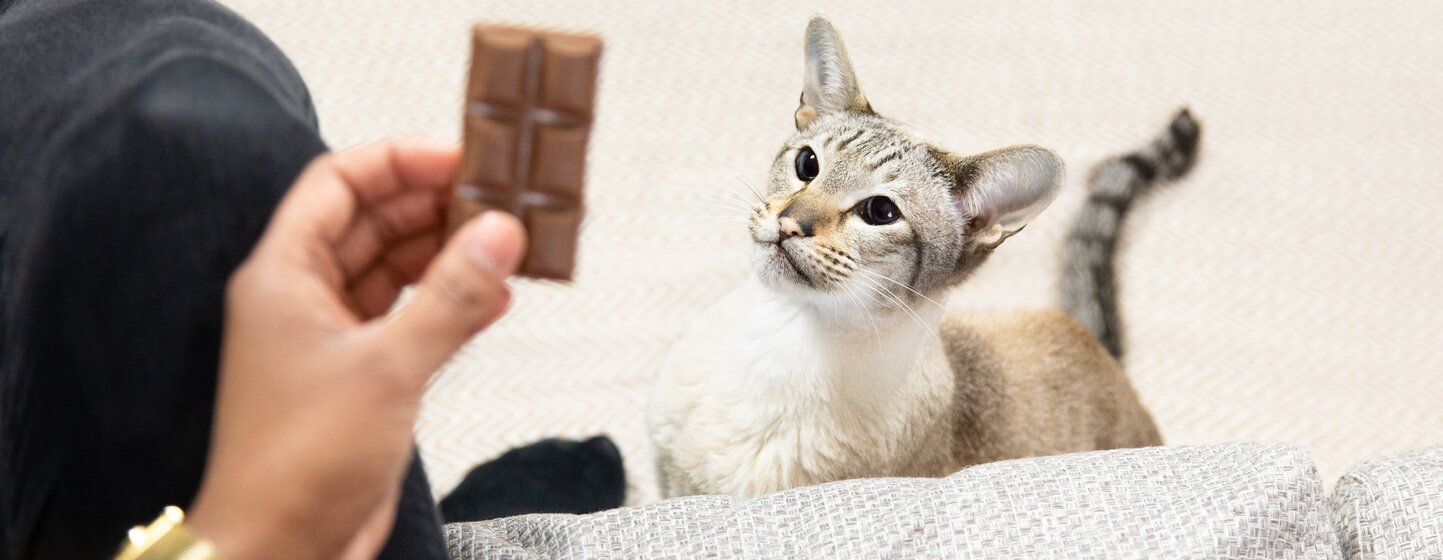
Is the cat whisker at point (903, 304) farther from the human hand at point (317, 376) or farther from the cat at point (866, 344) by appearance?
the human hand at point (317, 376)

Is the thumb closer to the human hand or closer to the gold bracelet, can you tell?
the human hand

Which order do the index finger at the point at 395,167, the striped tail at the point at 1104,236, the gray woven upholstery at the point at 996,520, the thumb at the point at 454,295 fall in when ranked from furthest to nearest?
the striped tail at the point at 1104,236 → the gray woven upholstery at the point at 996,520 → the index finger at the point at 395,167 → the thumb at the point at 454,295

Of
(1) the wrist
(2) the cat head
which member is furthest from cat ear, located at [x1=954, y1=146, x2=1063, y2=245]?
(1) the wrist

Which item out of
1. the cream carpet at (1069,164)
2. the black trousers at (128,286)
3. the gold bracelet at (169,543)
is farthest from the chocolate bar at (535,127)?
the cream carpet at (1069,164)

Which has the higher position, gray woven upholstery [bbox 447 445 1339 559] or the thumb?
the thumb

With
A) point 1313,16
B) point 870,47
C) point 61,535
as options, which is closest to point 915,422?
point 61,535

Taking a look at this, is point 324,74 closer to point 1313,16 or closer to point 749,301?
point 749,301

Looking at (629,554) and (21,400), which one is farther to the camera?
(629,554)
